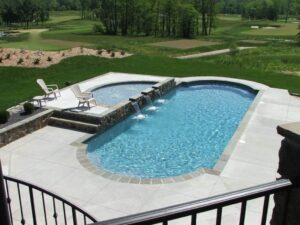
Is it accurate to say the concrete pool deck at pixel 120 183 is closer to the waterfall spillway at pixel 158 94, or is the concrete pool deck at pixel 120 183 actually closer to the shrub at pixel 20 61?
the waterfall spillway at pixel 158 94

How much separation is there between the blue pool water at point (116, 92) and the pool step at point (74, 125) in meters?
3.27

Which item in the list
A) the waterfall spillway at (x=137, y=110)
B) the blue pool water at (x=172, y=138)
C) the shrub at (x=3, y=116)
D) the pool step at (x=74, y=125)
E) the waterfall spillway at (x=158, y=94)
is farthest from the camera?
the waterfall spillway at (x=158, y=94)

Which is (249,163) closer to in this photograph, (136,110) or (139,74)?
(136,110)

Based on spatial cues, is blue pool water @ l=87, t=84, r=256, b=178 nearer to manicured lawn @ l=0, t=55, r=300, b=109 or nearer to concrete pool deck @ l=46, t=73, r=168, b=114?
concrete pool deck @ l=46, t=73, r=168, b=114

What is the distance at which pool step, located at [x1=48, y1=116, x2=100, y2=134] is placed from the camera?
11.7 m

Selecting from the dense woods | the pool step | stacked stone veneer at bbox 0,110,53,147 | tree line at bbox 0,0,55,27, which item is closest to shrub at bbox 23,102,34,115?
stacked stone veneer at bbox 0,110,53,147

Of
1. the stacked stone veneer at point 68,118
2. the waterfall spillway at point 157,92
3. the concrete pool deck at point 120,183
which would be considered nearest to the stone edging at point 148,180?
the concrete pool deck at point 120,183

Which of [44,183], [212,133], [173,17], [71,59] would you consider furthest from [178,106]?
[173,17]

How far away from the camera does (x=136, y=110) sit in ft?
47.0

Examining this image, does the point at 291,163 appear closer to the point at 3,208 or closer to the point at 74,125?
the point at 3,208

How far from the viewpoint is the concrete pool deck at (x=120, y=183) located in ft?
23.2

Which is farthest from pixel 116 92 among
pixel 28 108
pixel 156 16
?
pixel 156 16

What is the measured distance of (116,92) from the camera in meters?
17.3

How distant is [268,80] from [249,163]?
11.2 m
